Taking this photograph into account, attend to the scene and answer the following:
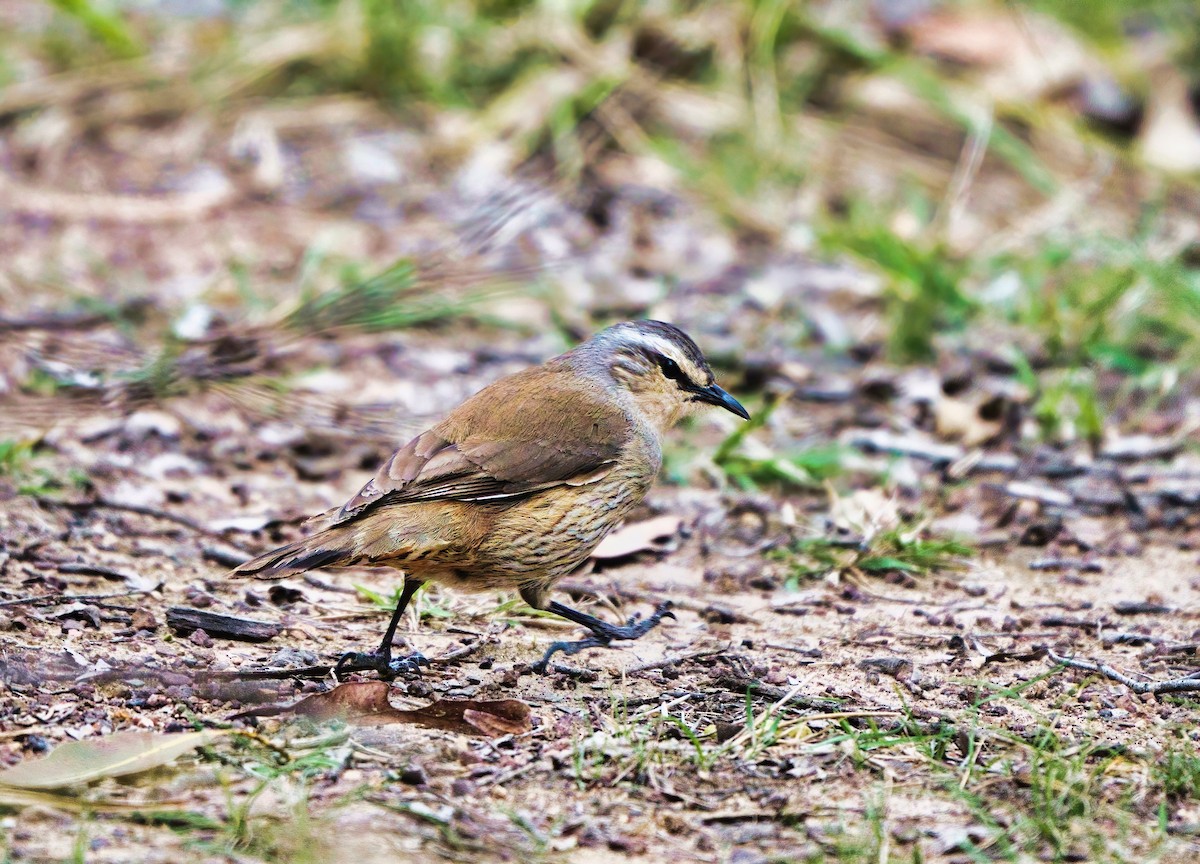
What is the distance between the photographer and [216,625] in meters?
4.63

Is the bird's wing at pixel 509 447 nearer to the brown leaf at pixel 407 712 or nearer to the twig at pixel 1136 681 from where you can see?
the brown leaf at pixel 407 712

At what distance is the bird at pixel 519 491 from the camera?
4445mm

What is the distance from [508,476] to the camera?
4816mm

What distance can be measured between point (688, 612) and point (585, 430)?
0.84m

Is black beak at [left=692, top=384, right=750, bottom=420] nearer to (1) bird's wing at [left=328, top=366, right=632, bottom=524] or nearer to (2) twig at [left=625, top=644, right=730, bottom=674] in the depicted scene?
(1) bird's wing at [left=328, top=366, right=632, bottom=524]

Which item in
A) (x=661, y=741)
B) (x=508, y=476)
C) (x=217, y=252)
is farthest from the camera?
(x=217, y=252)

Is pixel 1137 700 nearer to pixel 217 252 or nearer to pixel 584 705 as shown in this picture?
pixel 584 705

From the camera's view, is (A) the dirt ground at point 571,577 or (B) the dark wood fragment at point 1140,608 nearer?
(A) the dirt ground at point 571,577

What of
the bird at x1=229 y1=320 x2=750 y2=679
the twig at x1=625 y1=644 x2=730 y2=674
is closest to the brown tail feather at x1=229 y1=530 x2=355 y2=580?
the bird at x1=229 y1=320 x2=750 y2=679

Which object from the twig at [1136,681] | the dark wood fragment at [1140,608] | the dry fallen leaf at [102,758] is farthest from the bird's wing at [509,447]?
the dark wood fragment at [1140,608]

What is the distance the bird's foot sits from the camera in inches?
172

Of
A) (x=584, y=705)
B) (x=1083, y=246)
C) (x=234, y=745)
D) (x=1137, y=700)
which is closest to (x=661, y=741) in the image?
(x=584, y=705)

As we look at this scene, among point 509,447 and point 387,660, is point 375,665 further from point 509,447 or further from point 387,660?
point 509,447

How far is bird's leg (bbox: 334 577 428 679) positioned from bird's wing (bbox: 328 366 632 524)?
0.35 m
